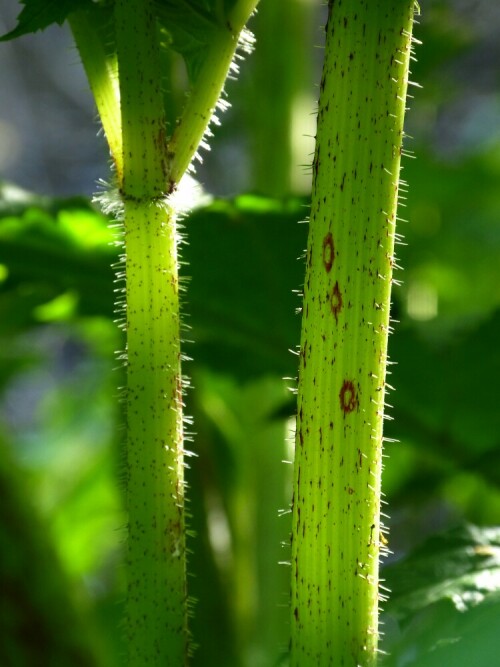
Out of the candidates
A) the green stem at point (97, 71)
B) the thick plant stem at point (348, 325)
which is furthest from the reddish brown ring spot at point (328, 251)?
the green stem at point (97, 71)

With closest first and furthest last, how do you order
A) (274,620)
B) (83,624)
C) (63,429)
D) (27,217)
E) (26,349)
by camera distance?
(27,217) → (83,624) → (274,620) → (26,349) → (63,429)

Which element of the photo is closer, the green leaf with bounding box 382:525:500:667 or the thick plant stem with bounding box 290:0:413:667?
the thick plant stem with bounding box 290:0:413:667

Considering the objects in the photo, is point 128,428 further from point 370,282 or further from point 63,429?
point 63,429

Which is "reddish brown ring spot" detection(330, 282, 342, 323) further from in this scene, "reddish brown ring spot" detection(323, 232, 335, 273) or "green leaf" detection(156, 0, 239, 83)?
"green leaf" detection(156, 0, 239, 83)

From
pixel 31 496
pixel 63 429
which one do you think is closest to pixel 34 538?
pixel 31 496

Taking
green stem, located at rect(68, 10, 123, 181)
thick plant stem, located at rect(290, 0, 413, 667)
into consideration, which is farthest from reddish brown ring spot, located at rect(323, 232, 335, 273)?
green stem, located at rect(68, 10, 123, 181)

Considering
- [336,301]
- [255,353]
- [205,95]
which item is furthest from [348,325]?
[255,353]

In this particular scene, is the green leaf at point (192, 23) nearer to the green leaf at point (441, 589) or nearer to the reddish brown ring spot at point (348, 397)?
the reddish brown ring spot at point (348, 397)

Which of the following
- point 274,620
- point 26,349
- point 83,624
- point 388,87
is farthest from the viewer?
point 26,349
